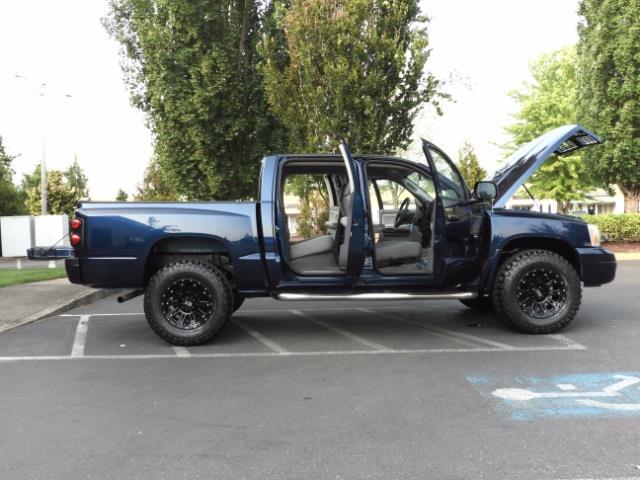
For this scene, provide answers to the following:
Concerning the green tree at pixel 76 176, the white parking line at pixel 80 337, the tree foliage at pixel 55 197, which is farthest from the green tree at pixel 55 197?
the white parking line at pixel 80 337

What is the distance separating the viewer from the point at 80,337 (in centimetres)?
673

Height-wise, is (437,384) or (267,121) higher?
(267,121)

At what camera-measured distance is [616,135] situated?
68.0 ft

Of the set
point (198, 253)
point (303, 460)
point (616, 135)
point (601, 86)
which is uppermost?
point (601, 86)

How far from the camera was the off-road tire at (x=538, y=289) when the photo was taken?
6191mm

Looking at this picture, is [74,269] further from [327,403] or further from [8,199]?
[8,199]

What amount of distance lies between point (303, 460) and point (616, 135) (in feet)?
69.4

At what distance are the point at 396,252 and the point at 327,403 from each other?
8.51 ft

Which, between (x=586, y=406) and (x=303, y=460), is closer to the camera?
(x=303, y=460)

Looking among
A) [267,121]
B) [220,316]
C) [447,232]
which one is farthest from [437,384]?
[267,121]

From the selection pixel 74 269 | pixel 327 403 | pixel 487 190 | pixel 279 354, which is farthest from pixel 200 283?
pixel 487 190

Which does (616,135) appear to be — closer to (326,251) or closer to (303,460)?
(326,251)

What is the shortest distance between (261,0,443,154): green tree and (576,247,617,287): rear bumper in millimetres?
8795

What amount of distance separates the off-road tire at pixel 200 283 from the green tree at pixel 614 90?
1912 centimetres
